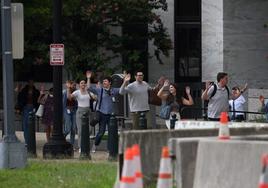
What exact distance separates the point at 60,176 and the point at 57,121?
553 cm

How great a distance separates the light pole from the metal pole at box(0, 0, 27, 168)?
12.7ft

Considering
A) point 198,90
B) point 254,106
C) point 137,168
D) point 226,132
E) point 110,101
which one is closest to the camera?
point 137,168

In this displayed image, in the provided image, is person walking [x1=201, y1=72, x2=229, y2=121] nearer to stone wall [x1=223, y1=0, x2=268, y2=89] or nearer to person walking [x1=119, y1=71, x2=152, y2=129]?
person walking [x1=119, y1=71, x2=152, y2=129]

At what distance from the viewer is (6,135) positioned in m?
14.3

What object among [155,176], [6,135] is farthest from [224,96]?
[155,176]

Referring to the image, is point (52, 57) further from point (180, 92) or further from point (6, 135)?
point (180, 92)

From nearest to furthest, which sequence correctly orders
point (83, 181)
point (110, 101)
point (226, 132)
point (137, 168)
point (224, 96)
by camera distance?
point (137, 168) < point (226, 132) < point (83, 181) < point (224, 96) < point (110, 101)

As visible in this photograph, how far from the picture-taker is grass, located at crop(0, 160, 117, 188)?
1211 cm

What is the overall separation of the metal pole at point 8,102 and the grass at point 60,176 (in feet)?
0.86

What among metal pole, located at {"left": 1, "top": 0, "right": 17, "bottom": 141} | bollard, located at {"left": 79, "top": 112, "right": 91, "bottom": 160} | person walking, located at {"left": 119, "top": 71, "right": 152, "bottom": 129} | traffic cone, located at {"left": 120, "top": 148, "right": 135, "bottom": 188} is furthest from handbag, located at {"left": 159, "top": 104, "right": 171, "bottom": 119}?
traffic cone, located at {"left": 120, "top": 148, "right": 135, "bottom": 188}

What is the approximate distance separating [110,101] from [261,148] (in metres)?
12.2

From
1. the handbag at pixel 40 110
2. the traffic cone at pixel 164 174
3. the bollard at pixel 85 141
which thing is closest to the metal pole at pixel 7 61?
the bollard at pixel 85 141

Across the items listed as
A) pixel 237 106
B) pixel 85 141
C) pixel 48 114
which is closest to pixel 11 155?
pixel 85 141

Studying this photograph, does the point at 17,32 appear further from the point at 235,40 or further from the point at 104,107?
the point at 235,40
